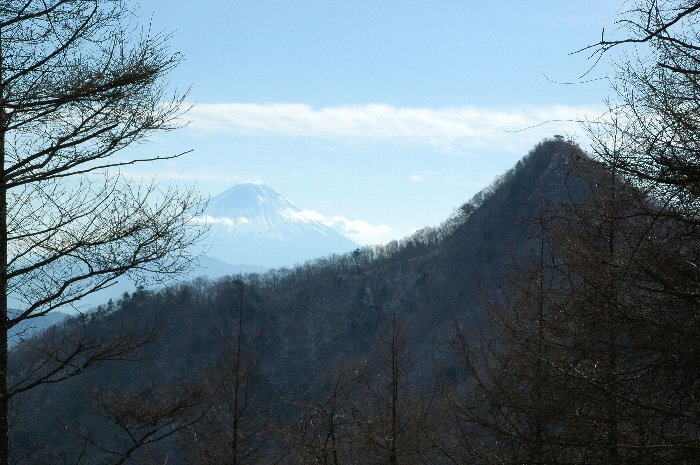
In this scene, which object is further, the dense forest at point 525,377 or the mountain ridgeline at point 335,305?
the mountain ridgeline at point 335,305

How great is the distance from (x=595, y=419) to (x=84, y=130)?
4695mm

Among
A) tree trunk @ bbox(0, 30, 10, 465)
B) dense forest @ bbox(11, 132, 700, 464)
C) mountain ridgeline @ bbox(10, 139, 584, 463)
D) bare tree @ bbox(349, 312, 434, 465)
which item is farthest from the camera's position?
mountain ridgeline @ bbox(10, 139, 584, 463)

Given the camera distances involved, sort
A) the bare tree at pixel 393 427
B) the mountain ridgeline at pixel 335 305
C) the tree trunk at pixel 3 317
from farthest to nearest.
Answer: the mountain ridgeline at pixel 335 305 < the bare tree at pixel 393 427 < the tree trunk at pixel 3 317

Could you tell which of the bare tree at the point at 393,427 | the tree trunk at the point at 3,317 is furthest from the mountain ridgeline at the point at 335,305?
the tree trunk at the point at 3,317

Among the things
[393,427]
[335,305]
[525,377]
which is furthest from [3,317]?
[335,305]

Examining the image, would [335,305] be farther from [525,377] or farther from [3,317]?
[3,317]

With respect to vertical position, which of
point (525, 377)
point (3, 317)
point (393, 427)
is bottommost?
point (393, 427)

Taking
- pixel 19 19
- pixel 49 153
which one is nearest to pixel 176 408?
pixel 49 153

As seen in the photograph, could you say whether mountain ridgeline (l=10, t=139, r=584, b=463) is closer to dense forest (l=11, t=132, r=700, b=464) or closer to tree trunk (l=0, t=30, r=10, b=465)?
dense forest (l=11, t=132, r=700, b=464)

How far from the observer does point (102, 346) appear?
Answer: 6.54m

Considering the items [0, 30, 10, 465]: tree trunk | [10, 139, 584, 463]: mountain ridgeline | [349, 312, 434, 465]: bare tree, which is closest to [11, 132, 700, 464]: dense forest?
[349, 312, 434, 465]: bare tree

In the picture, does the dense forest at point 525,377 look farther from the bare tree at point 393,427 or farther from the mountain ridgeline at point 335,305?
the mountain ridgeline at point 335,305

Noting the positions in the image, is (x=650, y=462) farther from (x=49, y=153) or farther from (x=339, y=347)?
(x=339, y=347)

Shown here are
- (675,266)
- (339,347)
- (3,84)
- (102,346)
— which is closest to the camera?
(675,266)
